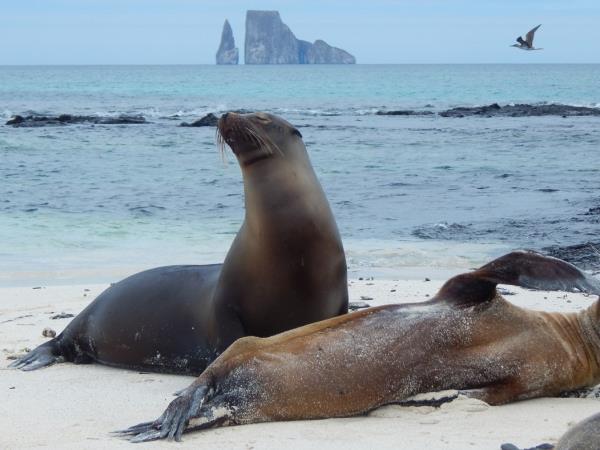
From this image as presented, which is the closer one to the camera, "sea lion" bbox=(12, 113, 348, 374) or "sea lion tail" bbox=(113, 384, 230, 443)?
"sea lion tail" bbox=(113, 384, 230, 443)

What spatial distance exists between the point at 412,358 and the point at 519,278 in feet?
1.66

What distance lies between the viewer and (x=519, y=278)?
3.87 meters

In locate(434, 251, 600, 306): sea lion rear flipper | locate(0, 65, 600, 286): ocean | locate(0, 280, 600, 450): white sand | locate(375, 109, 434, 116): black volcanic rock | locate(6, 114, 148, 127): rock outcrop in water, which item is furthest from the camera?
locate(375, 109, 434, 116): black volcanic rock

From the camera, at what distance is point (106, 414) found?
13.5 ft

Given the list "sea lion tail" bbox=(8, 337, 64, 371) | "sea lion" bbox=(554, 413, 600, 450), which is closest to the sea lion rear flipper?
"sea lion" bbox=(554, 413, 600, 450)

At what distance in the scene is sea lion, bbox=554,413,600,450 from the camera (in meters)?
2.78

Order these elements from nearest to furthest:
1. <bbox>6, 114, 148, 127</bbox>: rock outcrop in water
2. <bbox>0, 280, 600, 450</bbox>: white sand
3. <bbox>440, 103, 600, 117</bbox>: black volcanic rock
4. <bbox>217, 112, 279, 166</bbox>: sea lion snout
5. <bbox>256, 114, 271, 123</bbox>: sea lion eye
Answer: <bbox>0, 280, 600, 450</bbox>: white sand < <bbox>217, 112, 279, 166</bbox>: sea lion snout < <bbox>256, 114, 271, 123</bbox>: sea lion eye < <bbox>6, 114, 148, 127</bbox>: rock outcrop in water < <bbox>440, 103, 600, 117</bbox>: black volcanic rock

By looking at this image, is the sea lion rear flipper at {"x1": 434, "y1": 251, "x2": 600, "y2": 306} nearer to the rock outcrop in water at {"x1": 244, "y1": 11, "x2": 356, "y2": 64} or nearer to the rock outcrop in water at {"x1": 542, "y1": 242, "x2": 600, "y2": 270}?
the rock outcrop in water at {"x1": 542, "y1": 242, "x2": 600, "y2": 270}

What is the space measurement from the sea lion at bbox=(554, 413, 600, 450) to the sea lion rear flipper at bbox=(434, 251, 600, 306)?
88cm

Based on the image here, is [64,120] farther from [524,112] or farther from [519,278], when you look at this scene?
[519,278]

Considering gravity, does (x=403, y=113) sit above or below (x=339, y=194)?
below

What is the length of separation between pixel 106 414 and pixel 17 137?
24.9 metres

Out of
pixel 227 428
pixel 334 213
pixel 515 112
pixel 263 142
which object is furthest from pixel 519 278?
pixel 515 112

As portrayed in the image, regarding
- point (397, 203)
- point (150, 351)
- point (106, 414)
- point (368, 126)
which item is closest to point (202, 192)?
point (397, 203)
